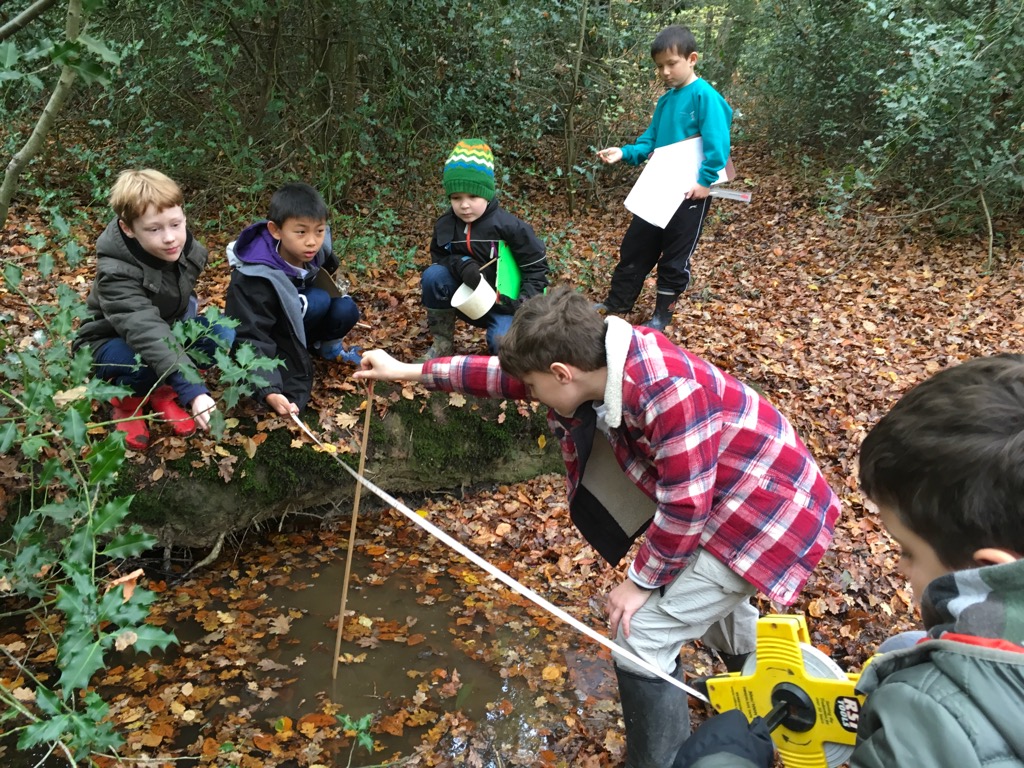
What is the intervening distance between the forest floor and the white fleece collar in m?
1.70

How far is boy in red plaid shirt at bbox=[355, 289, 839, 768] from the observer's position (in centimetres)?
232

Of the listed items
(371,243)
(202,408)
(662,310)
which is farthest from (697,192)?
(202,408)

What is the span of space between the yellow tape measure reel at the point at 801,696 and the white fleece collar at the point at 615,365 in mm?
854

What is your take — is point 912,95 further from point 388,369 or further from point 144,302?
point 144,302

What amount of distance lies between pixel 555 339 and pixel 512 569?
2.32 meters

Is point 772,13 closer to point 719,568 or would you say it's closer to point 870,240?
point 870,240

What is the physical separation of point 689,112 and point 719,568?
408cm

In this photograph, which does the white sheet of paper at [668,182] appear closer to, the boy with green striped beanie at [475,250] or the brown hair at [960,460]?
the boy with green striped beanie at [475,250]

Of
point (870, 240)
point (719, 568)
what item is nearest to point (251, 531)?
point (719, 568)

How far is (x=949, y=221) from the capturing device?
879 centimetres

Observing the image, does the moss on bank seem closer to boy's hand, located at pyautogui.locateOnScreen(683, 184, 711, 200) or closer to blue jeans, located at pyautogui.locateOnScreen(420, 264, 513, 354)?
blue jeans, located at pyautogui.locateOnScreen(420, 264, 513, 354)

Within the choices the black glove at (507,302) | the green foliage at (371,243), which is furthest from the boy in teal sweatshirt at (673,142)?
the green foliage at (371,243)

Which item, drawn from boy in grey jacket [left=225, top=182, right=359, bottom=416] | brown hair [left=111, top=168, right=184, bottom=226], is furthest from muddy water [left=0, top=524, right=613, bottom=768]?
brown hair [left=111, top=168, right=184, bottom=226]

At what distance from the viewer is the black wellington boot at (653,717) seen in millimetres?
2561
